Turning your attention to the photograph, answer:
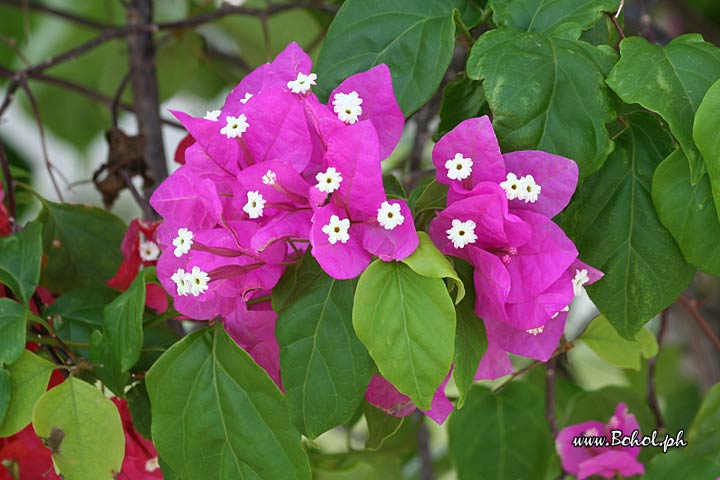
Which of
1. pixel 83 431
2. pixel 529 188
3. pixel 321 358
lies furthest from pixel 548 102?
pixel 83 431

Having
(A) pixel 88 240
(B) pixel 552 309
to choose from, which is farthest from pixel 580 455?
(A) pixel 88 240

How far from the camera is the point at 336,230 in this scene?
0.36 metres

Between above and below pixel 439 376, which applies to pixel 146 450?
below

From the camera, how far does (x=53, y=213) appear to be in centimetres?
57

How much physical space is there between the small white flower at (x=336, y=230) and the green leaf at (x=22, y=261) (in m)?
0.19

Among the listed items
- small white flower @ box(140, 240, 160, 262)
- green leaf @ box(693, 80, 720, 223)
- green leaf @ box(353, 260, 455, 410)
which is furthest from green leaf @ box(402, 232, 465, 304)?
small white flower @ box(140, 240, 160, 262)

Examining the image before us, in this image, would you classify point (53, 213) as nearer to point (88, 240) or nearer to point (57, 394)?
point (88, 240)

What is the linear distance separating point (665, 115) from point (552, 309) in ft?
0.30

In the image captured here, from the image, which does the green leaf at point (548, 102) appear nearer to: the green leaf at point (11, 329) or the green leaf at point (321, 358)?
the green leaf at point (321, 358)

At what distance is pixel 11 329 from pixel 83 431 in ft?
0.20

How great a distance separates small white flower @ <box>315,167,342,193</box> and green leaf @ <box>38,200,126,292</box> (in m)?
0.25

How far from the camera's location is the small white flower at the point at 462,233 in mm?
370

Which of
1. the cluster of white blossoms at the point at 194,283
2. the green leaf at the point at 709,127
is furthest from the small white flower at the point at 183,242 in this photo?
the green leaf at the point at 709,127

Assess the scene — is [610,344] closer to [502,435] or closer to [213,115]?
[502,435]
